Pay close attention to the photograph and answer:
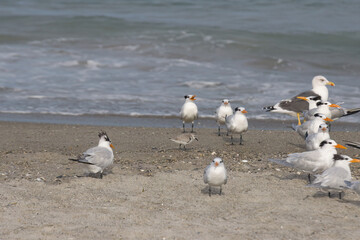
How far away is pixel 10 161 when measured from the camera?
894 cm

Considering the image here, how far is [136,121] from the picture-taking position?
12.9m

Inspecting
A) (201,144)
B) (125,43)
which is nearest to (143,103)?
(201,144)

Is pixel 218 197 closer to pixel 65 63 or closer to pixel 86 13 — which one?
pixel 65 63

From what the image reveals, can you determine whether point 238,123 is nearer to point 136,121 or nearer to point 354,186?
point 136,121

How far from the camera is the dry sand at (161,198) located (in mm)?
6164

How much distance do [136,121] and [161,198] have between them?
5727 mm

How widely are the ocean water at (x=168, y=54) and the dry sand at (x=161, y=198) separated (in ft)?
13.2

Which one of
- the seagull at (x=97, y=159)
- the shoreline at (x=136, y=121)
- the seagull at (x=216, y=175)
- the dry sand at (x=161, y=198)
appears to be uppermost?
the seagull at (x=216, y=175)

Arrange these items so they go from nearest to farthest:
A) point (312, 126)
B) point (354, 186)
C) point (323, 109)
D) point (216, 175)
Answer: point (354, 186) < point (216, 175) < point (312, 126) < point (323, 109)

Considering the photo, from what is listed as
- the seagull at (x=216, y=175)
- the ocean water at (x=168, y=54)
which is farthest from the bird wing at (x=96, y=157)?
the ocean water at (x=168, y=54)

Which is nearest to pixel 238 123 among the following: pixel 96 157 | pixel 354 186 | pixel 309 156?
pixel 309 156

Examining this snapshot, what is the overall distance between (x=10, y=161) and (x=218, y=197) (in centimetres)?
332

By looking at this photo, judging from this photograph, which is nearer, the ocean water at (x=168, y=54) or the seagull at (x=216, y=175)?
the seagull at (x=216, y=175)

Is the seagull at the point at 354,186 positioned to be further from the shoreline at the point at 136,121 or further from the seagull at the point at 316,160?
the shoreline at the point at 136,121
